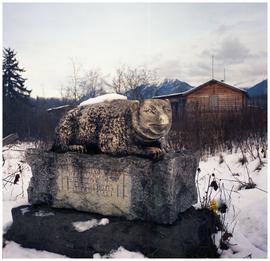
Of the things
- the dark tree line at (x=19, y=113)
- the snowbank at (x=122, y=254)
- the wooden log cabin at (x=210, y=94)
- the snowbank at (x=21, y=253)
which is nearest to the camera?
the snowbank at (x=122, y=254)

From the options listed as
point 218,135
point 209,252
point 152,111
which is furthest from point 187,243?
point 218,135

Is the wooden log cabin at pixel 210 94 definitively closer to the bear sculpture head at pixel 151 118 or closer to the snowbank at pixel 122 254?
the bear sculpture head at pixel 151 118

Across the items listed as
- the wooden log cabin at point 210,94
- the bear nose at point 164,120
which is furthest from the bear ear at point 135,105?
the wooden log cabin at point 210,94

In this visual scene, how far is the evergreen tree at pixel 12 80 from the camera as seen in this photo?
17.5 metres

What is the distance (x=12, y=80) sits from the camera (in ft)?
64.7

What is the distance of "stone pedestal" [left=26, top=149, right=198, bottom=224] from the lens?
8.95ft

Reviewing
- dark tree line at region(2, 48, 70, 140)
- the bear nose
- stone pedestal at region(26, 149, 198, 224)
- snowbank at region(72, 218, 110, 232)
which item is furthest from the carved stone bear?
dark tree line at region(2, 48, 70, 140)

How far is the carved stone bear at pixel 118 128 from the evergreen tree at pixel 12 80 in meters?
15.2

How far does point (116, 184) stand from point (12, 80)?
62.4 ft

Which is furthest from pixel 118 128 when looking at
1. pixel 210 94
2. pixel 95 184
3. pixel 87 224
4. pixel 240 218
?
pixel 210 94

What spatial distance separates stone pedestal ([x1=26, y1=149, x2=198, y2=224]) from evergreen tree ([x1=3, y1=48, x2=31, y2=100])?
15.3 m

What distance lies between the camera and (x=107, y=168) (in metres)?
2.90

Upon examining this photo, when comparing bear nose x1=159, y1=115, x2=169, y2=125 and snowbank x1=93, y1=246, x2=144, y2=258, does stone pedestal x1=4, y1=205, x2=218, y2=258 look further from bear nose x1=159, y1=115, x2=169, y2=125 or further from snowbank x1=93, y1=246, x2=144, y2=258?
bear nose x1=159, y1=115, x2=169, y2=125

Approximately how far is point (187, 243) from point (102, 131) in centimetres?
133
